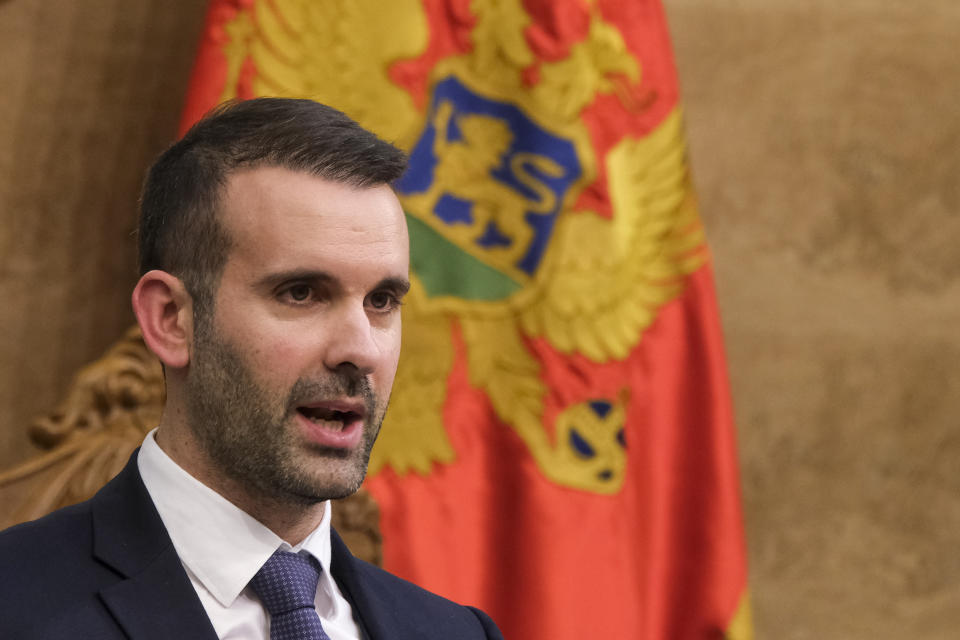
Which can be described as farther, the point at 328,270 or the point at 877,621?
the point at 877,621

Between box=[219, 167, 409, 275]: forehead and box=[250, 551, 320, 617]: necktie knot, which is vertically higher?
box=[219, 167, 409, 275]: forehead

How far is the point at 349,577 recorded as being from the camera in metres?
1.25

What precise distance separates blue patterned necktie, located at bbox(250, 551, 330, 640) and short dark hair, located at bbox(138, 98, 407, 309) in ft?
0.84

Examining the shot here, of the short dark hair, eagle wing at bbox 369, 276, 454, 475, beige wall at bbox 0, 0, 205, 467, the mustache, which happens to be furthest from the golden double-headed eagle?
the mustache

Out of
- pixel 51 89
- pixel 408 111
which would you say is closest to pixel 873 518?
pixel 408 111

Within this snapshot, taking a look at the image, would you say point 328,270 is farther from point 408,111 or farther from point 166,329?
point 408,111

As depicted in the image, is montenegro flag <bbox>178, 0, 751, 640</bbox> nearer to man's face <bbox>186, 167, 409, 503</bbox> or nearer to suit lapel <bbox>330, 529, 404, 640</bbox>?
suit lapel <bbox>330, 529, 404, 640</bbox>

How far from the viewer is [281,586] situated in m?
1.11

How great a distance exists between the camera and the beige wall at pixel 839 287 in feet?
9.24

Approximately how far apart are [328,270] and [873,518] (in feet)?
6.97

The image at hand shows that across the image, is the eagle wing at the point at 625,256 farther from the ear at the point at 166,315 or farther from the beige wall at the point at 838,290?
the ear at the point at 166,315

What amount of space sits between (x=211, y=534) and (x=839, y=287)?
83.4 inches

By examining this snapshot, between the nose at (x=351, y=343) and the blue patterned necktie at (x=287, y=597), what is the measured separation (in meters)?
0.20

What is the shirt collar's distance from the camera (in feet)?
3.60
